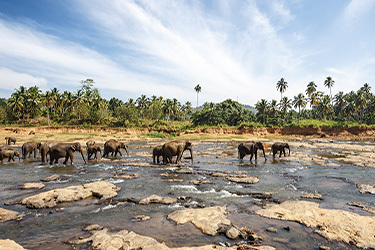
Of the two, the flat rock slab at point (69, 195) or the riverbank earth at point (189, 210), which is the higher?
the flat rock slab at point (69, 195)

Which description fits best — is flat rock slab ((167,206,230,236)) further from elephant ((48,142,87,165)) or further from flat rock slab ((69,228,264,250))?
elephant ((48,142,87,165))

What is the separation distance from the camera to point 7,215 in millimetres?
8547

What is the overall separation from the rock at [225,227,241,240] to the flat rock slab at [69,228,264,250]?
66 centimetres

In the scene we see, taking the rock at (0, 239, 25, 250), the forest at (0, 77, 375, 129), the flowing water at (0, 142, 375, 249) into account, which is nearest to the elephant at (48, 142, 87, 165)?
the flowing water at (0, 142, 375, 249)

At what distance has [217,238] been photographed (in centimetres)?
714

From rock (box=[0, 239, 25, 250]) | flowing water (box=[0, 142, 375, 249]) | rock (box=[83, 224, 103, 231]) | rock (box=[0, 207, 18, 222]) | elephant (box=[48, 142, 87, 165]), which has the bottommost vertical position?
flowing water (box=[0, 142, 375, 249])

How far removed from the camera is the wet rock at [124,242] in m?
6.30

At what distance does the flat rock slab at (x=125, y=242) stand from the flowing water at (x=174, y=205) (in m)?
0.38

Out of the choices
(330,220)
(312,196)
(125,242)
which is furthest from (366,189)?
(125,242)

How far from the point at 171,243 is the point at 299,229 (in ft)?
14.6

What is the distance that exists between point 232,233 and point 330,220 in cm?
384

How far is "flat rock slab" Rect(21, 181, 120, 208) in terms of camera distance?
387 inches

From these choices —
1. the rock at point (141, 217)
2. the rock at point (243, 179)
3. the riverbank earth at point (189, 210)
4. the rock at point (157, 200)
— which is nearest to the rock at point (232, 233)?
the riverbank earth at point (189, 210)

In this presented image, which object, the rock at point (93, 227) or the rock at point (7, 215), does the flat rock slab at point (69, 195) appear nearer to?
the rock at point (7, 215)
